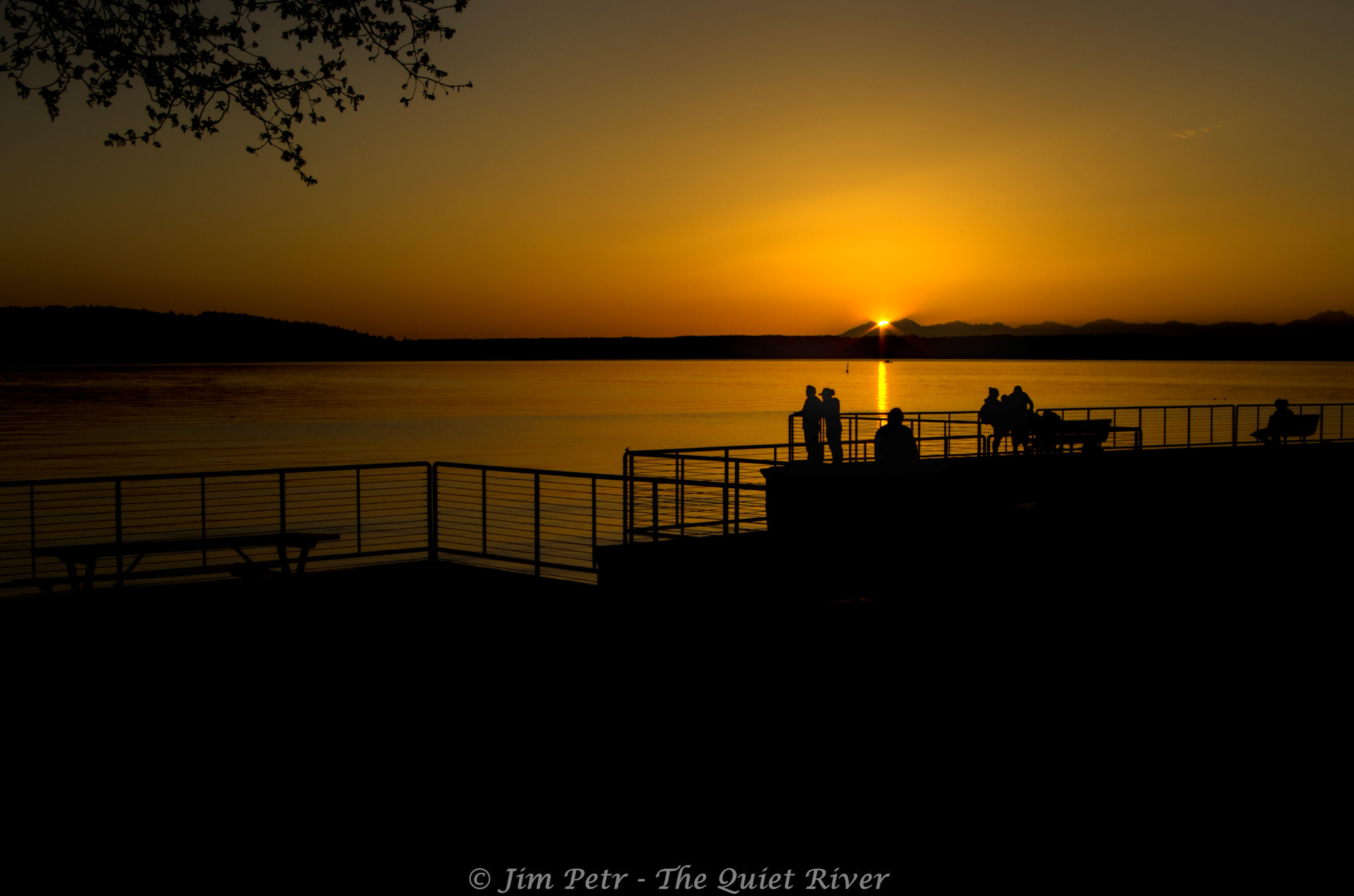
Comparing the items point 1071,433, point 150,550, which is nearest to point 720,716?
point 150,550

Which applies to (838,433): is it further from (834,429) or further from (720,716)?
(720,716)

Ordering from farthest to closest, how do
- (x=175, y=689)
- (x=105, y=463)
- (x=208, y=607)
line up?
(x=105, y=463), (x=208, y=607), (x=175, y=689)

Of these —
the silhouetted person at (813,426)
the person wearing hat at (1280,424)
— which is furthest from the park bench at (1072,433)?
the silhouetted person at (813,426)

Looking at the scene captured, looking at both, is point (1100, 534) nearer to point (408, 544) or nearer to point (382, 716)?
point (382, 716)

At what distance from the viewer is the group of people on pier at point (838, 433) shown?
14484 millimetres

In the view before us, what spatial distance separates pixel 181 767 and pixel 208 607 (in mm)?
4615

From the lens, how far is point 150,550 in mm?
10305

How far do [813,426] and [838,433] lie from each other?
434mm

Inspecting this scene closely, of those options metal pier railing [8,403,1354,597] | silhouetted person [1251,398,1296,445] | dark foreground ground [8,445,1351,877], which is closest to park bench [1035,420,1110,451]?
metal pier railing [8,403,1354,597]

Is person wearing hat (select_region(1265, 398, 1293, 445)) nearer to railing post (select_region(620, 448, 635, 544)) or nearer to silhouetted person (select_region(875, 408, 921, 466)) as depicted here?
silhouetted person (select_region(875, 408, 921, 466))

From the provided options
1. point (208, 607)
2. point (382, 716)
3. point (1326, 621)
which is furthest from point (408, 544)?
point (1326, 621)

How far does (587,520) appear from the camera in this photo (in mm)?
31156

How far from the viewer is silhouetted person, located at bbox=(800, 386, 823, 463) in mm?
17438

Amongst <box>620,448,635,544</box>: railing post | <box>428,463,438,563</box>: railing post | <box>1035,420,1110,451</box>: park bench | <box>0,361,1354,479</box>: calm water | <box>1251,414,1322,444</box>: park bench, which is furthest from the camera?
<box>0,361,1354,479</box>: calm water
